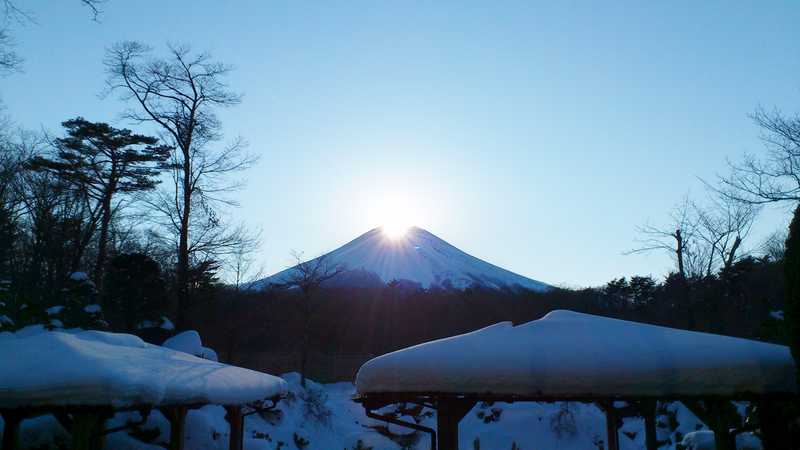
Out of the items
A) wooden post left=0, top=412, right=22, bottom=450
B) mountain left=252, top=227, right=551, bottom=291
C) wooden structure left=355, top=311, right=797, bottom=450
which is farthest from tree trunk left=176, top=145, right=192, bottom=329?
mountain left=252, top=227, right=551, bottom=291

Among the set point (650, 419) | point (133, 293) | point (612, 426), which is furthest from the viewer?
point (133, 293)

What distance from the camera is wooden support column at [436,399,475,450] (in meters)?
7.00

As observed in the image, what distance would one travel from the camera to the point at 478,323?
29.5m

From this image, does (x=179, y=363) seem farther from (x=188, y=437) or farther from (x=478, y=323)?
(x=478, y=323)

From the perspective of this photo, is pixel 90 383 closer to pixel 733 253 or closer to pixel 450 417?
pixel 450 417

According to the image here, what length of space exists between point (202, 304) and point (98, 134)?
7.53m

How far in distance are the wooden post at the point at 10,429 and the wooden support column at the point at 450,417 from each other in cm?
483

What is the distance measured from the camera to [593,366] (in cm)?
Result: 654

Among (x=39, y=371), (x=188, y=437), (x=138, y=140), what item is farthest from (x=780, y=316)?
(x=138, y=140)

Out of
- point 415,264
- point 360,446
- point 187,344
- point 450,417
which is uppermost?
point 415,264

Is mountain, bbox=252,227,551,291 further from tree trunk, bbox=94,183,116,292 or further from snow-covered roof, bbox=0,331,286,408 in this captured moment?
snow-covered roof, bbox=0,331,286,408

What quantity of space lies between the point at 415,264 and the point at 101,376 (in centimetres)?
4665

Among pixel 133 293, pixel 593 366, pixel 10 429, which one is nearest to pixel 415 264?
pixel 133 293

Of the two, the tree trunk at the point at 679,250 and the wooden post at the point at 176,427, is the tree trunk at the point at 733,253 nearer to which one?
the tree trunk at the point at 679,250
